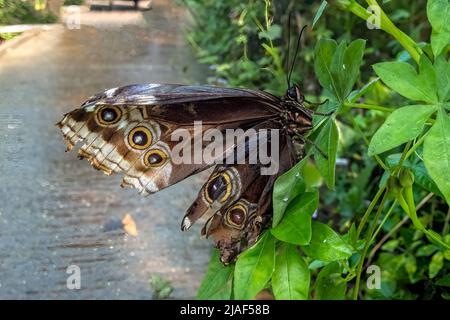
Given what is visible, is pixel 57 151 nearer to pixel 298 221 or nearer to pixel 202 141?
pixel 202 141

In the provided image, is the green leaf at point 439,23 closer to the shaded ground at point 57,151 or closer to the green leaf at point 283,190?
the green leaf at point 283,190

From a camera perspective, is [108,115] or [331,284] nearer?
[108,115]

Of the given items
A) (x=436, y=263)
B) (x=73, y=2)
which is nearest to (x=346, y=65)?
(x=73, y=2)

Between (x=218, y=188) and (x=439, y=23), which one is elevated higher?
(x=439, y=23)

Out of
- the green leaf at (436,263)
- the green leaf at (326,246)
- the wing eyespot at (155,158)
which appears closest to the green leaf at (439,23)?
the green leaf at (326,246)

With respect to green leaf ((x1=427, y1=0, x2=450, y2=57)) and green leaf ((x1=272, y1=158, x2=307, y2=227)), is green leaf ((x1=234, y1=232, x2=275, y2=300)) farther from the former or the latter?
green leaf ((x1=427, y1=0, x2=450, y2=57))

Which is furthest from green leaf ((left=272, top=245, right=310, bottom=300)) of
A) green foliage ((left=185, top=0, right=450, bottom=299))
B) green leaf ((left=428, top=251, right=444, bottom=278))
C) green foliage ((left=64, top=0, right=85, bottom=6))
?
green leaf ((left=428, top=251, right=444, bottom=278))
